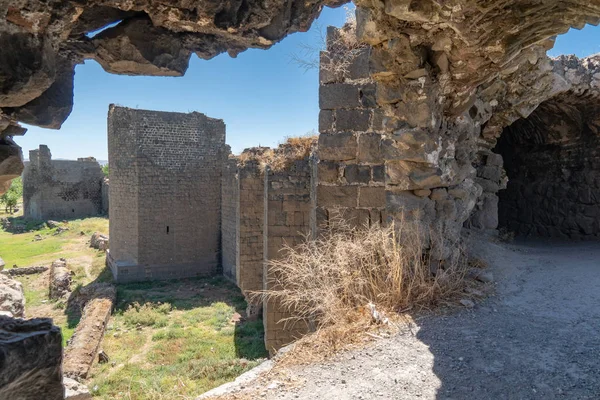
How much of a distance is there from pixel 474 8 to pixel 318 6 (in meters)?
1.12

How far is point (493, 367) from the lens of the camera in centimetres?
242

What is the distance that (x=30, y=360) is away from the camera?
189cm

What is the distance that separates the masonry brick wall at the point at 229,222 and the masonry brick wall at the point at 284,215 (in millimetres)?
5279

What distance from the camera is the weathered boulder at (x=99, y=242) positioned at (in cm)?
1756

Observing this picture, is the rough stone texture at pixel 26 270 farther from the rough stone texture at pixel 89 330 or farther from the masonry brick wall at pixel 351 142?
the masonry brick wall at pixel 351 142

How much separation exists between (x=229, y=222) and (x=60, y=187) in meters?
16.6

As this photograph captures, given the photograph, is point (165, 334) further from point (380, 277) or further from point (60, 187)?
point (60, 187)

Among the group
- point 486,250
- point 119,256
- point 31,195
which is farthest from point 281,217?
point 31,195

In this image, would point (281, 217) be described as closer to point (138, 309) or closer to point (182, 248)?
point (138, 309)

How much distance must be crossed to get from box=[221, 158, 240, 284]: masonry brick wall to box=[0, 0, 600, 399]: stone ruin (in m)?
5.50

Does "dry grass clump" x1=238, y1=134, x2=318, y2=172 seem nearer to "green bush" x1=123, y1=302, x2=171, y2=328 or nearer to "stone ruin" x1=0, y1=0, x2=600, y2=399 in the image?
"stone ruin" x1=0, y1=0, x2=600, y2=399

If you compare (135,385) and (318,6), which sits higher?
(318,6)

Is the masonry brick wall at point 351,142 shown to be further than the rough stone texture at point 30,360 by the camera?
Yes

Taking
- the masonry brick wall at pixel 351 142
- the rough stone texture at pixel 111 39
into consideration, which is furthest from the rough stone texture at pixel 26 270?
the rough stone texture at pixel 111 39
